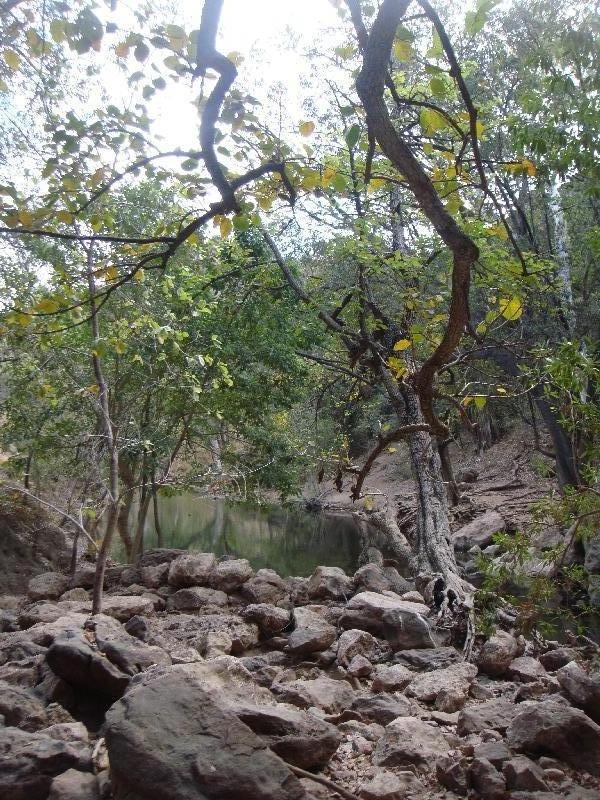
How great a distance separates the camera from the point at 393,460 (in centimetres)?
3050

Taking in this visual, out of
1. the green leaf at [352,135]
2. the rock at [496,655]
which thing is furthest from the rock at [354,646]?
the green leaf at [352,135]

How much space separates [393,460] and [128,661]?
85.9 ft

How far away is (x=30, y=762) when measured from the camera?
321 centimetres

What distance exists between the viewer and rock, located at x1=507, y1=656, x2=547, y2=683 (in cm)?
Answer: 612

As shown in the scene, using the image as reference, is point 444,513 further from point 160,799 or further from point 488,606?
point 160,799

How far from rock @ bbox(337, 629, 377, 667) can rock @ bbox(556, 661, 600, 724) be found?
283 centimetres

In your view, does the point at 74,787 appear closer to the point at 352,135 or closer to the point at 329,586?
the point at 352,135

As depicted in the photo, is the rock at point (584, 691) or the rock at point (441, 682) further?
the rock at point (441, 682)

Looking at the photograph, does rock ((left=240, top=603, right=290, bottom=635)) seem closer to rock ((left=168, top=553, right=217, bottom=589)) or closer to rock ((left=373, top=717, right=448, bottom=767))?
rock ((left=168, top=553, right=217, bottom=589))

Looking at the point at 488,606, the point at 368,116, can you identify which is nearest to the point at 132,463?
the point at 488,606

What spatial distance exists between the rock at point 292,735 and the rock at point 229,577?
661 centimetres

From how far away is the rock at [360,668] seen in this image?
6.42 m

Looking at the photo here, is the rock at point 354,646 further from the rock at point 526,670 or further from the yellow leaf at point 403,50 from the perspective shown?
the yellow leaf at point 403,50

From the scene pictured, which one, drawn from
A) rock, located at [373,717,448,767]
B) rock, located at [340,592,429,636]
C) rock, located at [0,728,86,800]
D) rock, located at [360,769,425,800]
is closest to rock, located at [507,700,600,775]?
rock, located at [373,717,448,767]
